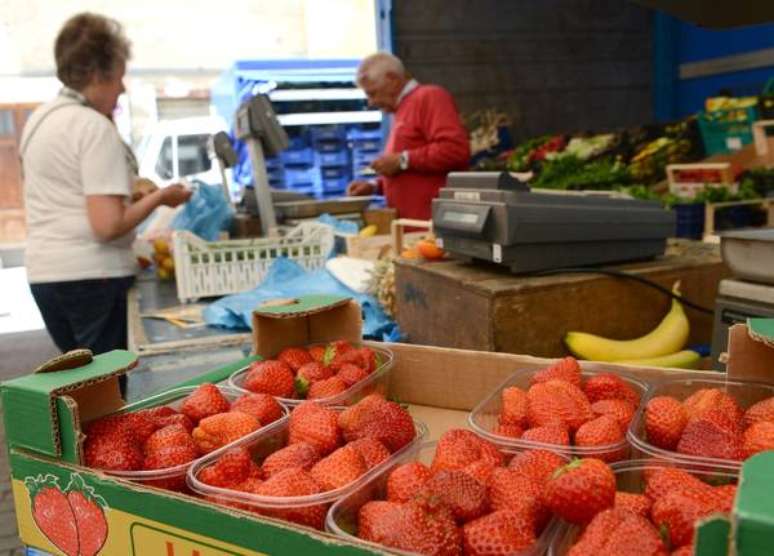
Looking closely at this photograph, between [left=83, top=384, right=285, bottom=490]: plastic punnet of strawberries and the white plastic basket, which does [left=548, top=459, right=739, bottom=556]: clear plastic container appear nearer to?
[left=83, top=384, right=285, bottom=490]: plastic punnet of strawberries

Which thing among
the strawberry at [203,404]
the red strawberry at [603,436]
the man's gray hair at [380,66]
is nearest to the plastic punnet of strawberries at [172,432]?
the strawberry at [203,404]

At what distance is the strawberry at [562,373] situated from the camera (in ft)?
3.85

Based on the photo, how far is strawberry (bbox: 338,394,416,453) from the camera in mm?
1018

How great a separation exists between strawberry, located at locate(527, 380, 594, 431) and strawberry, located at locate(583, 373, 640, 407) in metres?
0.04

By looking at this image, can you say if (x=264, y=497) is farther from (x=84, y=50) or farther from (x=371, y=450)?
(x=84, y=50)

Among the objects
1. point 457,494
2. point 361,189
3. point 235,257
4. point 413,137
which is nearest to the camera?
point 457,494

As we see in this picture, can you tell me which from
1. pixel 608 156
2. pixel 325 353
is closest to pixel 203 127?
pixel 608 156

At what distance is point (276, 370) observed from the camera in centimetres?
127

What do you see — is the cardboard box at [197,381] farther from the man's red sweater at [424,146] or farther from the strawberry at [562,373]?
the man's red sweater at [424,146]

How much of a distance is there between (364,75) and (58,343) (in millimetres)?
2291

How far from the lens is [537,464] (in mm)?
901

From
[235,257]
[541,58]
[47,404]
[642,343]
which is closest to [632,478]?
[47,404]

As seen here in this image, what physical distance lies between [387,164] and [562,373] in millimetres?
2836

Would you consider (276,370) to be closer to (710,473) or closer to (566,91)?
(710,473)
